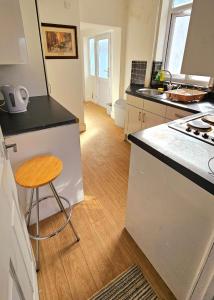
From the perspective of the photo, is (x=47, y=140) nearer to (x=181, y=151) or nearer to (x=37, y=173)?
(x=37, y=173)

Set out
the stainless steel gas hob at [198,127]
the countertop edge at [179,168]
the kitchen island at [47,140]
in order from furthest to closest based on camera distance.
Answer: the kitchen island at [47,140] → the stainless steel gas hob at [198,127] → the countertop edge at [179,168]

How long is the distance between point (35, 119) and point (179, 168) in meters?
1.18

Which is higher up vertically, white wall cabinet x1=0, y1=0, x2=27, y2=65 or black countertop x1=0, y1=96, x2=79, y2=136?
white wall cabinet x1=0, y1=0, x2=27, y2=65

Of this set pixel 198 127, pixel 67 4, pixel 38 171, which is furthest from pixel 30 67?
pixel 198 127

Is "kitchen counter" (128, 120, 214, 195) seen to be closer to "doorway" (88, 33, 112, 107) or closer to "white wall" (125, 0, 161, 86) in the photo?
"white wall" (125, 0, 161, 86)

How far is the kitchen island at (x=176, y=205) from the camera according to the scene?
80 centimetres

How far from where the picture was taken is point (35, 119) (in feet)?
4.79

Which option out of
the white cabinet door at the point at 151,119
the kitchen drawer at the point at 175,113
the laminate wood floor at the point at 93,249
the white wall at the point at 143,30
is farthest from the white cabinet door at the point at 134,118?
the laminate wood floor at the point at 93,249

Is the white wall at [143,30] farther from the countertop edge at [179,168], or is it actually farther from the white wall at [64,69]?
the countertop edge at [179,168]

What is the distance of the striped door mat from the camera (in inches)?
45.9

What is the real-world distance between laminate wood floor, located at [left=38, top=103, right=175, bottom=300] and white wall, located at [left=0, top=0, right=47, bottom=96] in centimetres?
130

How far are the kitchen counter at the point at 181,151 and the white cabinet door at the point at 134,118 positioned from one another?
156cm

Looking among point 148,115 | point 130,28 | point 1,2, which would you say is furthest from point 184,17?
point 1,2

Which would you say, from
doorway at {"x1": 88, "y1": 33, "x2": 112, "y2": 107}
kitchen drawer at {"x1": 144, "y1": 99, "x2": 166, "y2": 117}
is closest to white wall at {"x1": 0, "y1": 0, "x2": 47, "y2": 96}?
kitchen drawer at {"x1": 144, "y1": 99, "x2": 166, "y2": 117}
